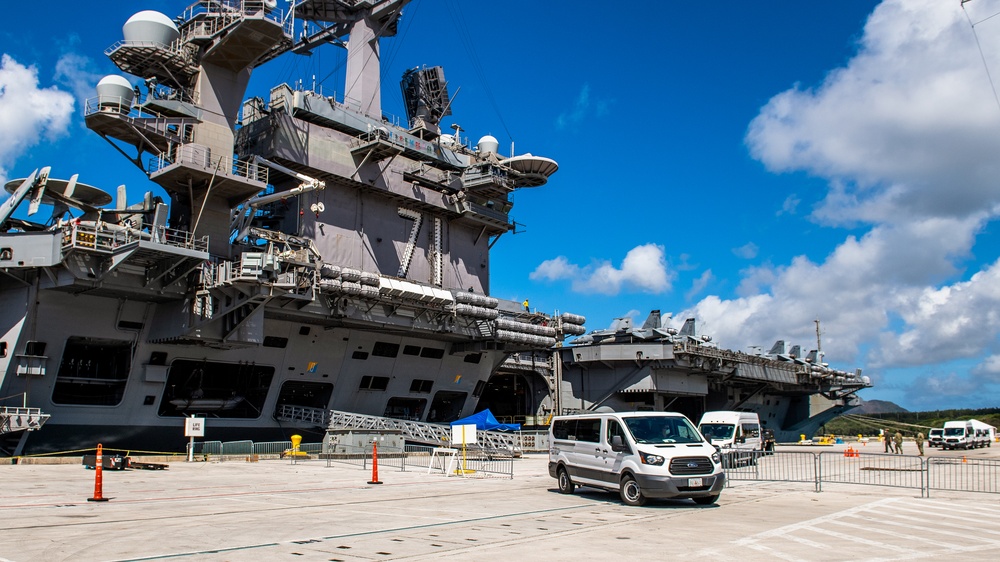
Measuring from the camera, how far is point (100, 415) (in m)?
29.0

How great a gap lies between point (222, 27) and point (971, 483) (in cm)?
3026

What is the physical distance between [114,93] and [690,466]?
82.5 ft

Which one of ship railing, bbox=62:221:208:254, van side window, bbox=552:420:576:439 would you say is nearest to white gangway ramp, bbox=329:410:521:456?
ship railing, bbox=62:221:208:254

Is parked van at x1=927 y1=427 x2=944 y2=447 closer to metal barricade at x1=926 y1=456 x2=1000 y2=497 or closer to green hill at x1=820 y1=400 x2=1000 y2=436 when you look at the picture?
metal barricade at x1=926 y1=456 x2=1000 y2=497

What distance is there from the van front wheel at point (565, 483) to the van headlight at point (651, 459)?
305cm

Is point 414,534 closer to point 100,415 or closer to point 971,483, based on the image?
point 971,483

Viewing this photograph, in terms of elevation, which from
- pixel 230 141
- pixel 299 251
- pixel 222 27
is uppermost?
pixel 222 27

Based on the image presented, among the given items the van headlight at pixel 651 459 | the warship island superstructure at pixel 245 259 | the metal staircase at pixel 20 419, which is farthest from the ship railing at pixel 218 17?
the van headlight at pixel 651 459

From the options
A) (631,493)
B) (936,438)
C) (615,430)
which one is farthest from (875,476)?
(936,438)

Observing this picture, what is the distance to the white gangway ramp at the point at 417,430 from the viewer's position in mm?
34656

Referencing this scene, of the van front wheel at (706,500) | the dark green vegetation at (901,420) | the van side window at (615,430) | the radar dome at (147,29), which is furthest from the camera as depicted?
the dark green vegetation at (901,420)

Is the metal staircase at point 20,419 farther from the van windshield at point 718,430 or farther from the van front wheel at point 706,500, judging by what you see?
the van windshield at point 718,430

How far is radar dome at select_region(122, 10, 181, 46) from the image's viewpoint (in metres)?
29.6

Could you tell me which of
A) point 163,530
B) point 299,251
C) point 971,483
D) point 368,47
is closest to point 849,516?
point 971,483
